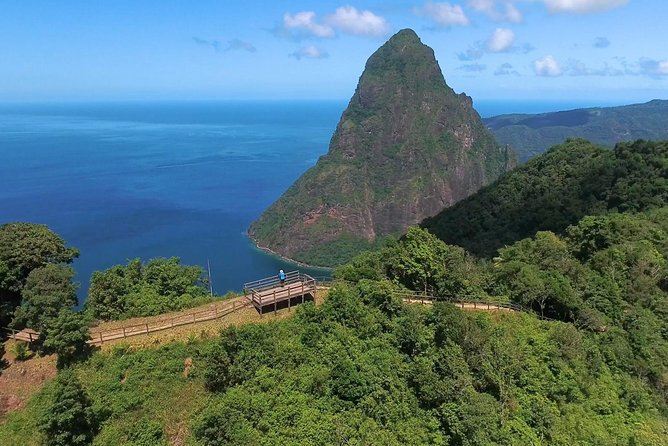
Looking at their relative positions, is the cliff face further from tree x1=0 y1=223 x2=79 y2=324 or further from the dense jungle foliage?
tree x1=0 y1=223 x2=79 y2=324

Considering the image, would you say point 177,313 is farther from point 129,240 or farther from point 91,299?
point 129,240

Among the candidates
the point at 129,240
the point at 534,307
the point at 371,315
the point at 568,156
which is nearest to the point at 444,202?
the point at 568,156

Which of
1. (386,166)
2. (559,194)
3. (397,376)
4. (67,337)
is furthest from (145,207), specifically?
(397,376)

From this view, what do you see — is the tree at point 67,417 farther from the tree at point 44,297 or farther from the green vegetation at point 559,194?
the green vegetation at point 559,194

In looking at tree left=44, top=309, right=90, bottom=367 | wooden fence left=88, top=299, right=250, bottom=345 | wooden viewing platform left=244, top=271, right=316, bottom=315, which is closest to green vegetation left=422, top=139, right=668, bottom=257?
wooden viewing platform left=244, top=271, right=316, bottom=315

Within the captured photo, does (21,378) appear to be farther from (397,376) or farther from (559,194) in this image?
(559,194)

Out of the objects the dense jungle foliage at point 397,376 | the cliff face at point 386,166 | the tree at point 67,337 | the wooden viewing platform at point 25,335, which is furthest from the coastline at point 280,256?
the tree at point 67,337
